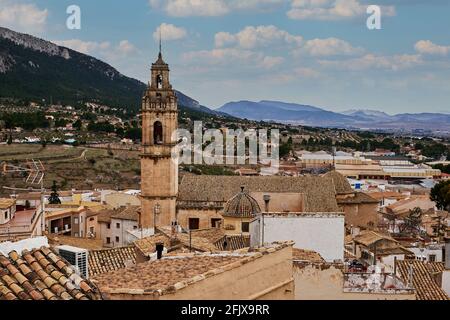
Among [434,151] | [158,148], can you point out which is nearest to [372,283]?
[158,148]

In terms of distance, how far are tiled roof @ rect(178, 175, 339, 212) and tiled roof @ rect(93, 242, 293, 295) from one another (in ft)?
62.4

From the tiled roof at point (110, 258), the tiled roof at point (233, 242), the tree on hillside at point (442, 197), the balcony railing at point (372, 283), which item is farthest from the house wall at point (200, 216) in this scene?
the tree on hillside at point (442, 197)

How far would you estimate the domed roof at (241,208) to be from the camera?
20328 mm

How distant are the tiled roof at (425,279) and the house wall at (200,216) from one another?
40.6ft

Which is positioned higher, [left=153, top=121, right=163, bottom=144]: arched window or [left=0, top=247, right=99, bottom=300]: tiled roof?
[left=153, top=121, right=163, bottom=144]: arched window

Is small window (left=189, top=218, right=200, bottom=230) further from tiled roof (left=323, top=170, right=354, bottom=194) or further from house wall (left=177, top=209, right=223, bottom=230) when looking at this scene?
tiled roof (left=323, top=170, right=354, bottom=194)

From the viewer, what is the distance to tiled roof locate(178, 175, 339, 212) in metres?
27.2

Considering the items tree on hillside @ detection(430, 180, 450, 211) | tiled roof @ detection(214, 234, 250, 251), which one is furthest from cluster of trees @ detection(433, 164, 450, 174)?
tiled roof @ detection(214, 234, 250, 251)

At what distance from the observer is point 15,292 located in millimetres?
5402

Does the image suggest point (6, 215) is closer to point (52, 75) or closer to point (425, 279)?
point (425, 279)
